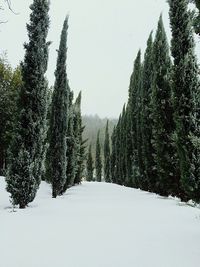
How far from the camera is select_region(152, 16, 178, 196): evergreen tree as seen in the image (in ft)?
53.1

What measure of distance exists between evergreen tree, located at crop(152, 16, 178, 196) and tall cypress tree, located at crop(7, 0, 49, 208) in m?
6.20

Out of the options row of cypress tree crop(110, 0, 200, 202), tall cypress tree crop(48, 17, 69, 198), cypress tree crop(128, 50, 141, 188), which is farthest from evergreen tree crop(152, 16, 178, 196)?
cypress tree crop(128, 50, 141, 188)

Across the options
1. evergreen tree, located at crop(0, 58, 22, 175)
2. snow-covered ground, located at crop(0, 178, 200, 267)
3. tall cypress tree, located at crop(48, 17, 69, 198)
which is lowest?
snow-covered ground, located at crop(0, 178, 200, 267)

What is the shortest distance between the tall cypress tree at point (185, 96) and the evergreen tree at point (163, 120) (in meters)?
3.10

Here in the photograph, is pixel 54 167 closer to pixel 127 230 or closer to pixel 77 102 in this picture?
pixel 127 230

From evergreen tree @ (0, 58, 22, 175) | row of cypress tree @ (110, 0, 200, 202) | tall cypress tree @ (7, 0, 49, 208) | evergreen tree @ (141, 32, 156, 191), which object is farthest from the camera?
evergreen tree @ (0, 58, 22, 175)

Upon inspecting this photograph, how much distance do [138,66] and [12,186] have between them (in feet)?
73.5

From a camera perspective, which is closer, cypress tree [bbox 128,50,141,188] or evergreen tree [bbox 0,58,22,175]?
cypress tree [bbox 128,50,141,188]

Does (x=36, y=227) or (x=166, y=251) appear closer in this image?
(x=166, y=251)

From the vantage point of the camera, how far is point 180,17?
45.1 feet

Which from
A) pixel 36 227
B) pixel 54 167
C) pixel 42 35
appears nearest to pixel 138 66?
pixel 54 167

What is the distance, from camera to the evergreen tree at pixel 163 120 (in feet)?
53.1

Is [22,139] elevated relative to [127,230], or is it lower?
elevated

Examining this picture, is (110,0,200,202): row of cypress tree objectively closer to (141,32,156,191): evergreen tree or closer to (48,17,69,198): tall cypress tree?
(141,32,156,191): evergreen tree
